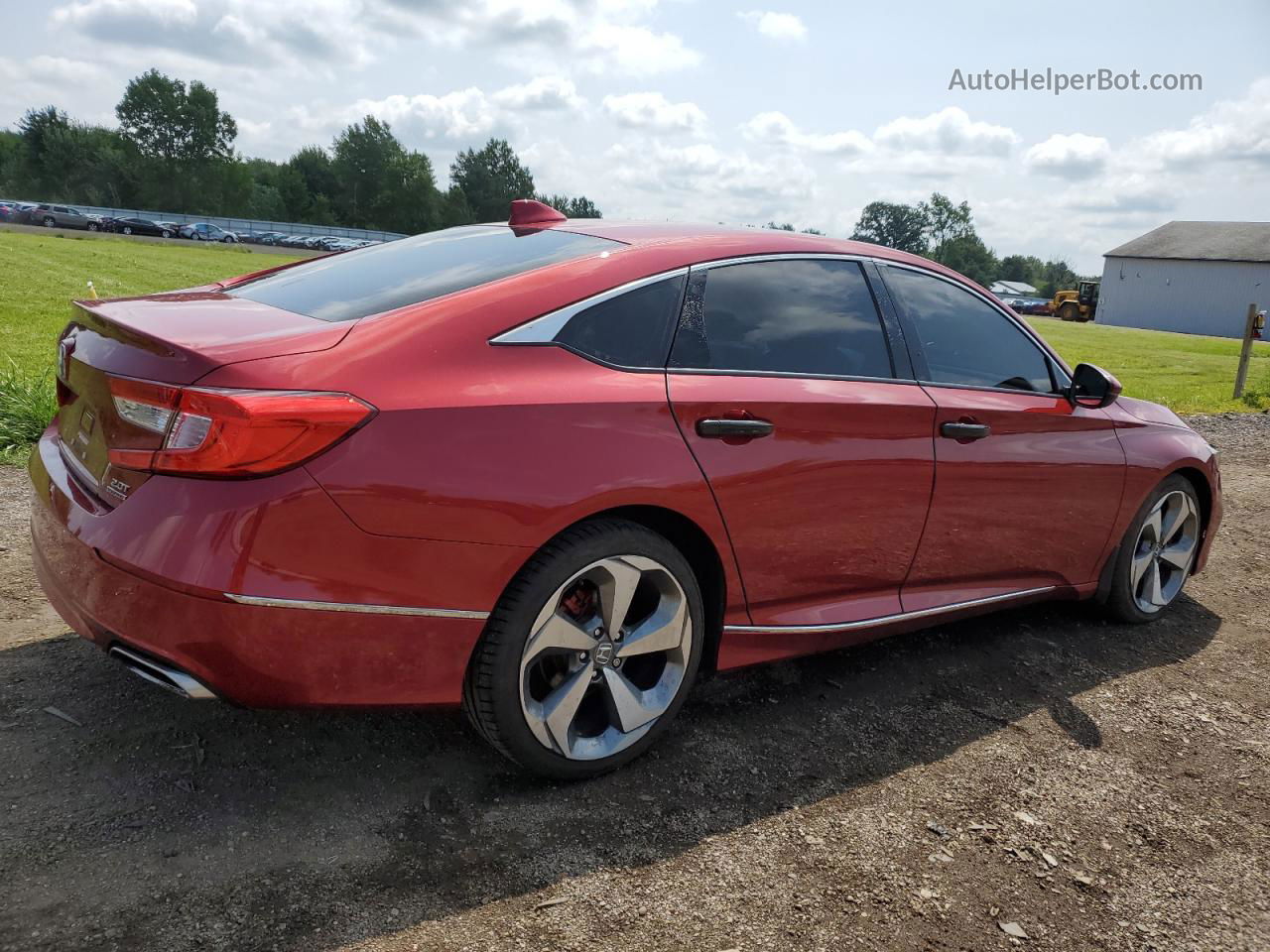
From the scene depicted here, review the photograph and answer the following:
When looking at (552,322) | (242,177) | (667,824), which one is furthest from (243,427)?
(242,177)

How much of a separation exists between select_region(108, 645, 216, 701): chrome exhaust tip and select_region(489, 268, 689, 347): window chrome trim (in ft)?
3.54

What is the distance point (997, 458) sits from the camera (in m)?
3.70

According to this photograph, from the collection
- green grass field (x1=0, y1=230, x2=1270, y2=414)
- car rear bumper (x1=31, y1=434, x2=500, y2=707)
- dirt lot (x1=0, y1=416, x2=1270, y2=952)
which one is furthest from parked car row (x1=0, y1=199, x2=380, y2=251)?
car rear bumper (x1=31, y1=434, x2=500, y2=707)

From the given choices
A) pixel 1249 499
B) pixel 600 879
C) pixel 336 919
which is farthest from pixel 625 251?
pixel 1249 499

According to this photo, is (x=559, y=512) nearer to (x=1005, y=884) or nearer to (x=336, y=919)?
(x=336, y=919)

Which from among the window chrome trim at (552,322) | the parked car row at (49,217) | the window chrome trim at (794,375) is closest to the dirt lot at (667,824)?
the window chrome trim at (794,375)

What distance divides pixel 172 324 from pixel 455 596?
3.43 feet

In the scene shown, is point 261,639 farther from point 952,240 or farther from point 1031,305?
point 952,240

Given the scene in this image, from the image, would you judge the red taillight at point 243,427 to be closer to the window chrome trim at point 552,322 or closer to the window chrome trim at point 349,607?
the window chrome trim at point 349,607

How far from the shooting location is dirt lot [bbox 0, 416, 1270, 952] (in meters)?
2.31

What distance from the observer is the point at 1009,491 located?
378 centimetres

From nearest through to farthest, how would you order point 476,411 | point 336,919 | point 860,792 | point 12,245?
point 336,919 → point 476,411 → point 860,792 → point 12,245

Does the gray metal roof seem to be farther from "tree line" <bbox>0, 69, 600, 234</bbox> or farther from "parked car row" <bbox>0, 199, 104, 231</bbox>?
"parked car row" <bbox>0, 199, 104, 231</bbox>

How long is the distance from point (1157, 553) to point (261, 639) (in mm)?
4019
